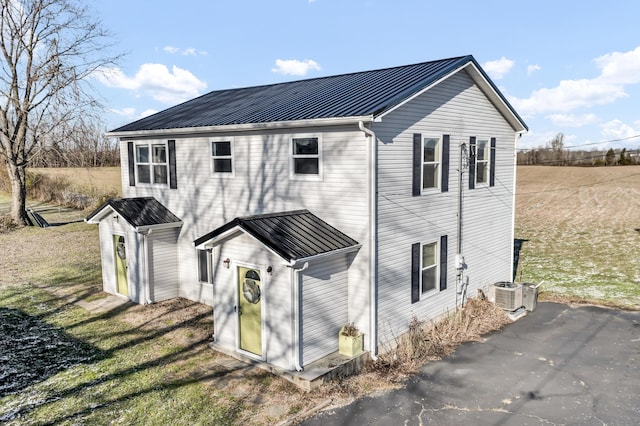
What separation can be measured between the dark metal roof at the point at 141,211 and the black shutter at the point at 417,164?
289 inches

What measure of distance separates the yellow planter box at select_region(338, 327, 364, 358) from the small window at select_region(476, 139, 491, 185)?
641 cm

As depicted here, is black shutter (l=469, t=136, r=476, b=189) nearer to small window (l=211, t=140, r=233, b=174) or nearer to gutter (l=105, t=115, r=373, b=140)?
gutter (l=105, t=115, r=373, b=140)

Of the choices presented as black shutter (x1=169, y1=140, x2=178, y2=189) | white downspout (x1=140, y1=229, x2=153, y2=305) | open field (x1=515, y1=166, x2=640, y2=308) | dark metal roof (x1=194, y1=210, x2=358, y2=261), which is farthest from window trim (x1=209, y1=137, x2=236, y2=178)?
open field (x1=515, y1=166, x2=640, y2=308)

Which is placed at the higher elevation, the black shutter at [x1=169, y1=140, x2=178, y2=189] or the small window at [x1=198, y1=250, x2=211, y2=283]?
the black shutter at [x1=169, y1=140, x2=178, y2=189]

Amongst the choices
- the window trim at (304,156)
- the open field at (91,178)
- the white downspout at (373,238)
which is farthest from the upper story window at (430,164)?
the open field at (91,178)

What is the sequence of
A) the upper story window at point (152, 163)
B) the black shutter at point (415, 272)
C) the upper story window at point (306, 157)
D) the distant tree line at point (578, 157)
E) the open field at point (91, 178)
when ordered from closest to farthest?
the upper story window at point (306, 157) < the black shutter at point (415, 272) < the upper story window at point (152, 163) < the open field at point (91, 178) < the distant tree line at point (578, 157)

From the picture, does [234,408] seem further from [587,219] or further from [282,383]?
[587,219]

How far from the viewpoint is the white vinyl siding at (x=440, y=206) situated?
10.5m

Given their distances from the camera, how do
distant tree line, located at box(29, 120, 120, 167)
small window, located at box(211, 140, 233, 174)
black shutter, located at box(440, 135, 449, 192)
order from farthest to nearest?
distant tree line, located at box(29, 120, 120, 167), small window, located at box(211, 140, 233, 174), black shutter, located at box(440, 135, 449, 192)

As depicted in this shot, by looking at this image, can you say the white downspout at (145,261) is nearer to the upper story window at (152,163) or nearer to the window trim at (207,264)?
the window trim at (207,264)

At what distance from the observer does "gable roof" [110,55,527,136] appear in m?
10.4

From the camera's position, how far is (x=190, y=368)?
390 inches

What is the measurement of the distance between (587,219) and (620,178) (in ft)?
78.5

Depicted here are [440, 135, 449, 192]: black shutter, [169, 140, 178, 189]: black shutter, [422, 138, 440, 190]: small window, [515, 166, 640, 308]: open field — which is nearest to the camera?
[422, 138, 440, 190]: small window
